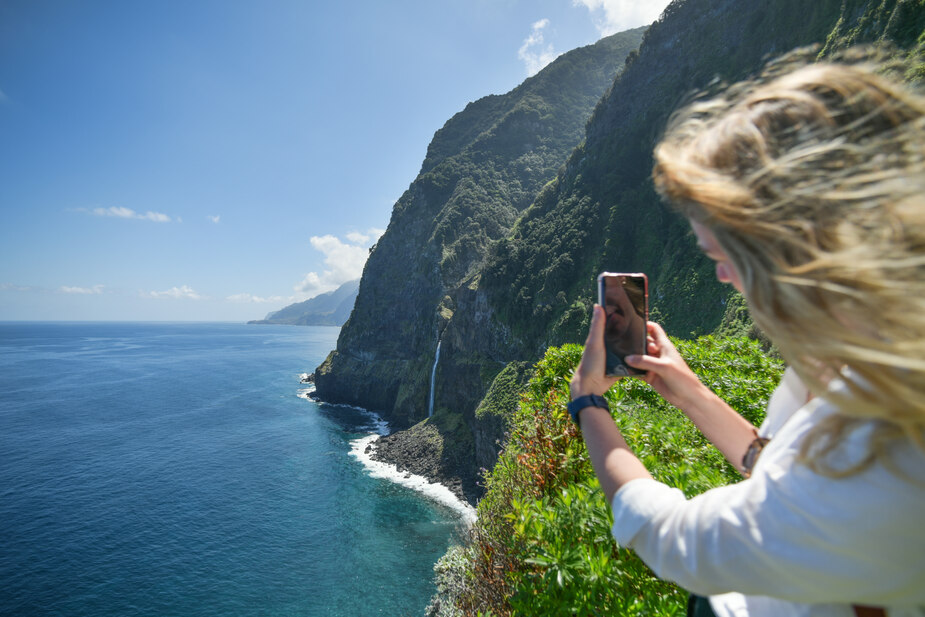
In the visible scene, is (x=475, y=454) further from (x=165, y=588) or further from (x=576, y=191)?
(x=576, y=191)

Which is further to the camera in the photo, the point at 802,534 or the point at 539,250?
the point at 539,250

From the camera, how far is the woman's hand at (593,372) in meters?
1.98

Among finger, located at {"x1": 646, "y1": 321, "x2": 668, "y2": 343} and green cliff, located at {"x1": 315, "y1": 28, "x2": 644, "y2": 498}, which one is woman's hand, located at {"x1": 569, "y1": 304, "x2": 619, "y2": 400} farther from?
green cliff, located at {"x1": 315, "y1": 28, "x2": 644, "y2": 498}

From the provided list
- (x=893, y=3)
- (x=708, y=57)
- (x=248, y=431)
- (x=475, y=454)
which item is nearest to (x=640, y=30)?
(x=708, y=57)

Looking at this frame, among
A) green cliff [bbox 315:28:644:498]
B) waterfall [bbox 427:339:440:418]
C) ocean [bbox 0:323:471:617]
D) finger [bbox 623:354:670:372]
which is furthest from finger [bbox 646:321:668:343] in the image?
waterfall [bbox 427:339:440:418]

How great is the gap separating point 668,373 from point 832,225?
52.9 inches

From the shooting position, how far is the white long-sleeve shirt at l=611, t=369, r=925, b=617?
94 cm

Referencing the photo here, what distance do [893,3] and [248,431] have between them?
75981 mm

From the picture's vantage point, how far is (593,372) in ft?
6.53

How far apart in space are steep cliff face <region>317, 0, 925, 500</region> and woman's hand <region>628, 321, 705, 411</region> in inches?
1322

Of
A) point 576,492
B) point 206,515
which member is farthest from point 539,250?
point 576,492

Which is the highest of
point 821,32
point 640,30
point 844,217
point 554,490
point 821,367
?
point 640,30

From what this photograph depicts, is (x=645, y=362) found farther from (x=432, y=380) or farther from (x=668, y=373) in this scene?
(x=432, y=380)

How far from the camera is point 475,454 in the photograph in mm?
45938
